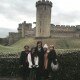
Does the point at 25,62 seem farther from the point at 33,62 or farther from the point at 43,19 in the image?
the point at 43,19

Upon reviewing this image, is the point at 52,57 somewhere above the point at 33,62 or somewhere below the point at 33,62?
above

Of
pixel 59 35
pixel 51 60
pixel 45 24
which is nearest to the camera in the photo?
pixel 51 60

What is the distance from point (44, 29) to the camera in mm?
73812

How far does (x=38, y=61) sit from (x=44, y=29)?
60.9m

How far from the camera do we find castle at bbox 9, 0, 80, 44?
7381 centimetres

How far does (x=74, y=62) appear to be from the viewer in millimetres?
14273

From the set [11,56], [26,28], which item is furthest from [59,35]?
[11,56]

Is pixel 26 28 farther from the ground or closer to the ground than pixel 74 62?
farther from the ground

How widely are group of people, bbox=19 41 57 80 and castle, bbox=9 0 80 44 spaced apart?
60.4 meters

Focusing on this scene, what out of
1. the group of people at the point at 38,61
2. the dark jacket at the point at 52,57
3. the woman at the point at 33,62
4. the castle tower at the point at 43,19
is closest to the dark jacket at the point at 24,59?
the group of people at the point at 38,61

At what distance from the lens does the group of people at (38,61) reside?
42.1 ft

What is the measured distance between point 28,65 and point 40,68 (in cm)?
58

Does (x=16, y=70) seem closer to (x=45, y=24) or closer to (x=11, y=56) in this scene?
(x=11, y=56)

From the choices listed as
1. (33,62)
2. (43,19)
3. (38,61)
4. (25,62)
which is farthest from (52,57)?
(43,19)
